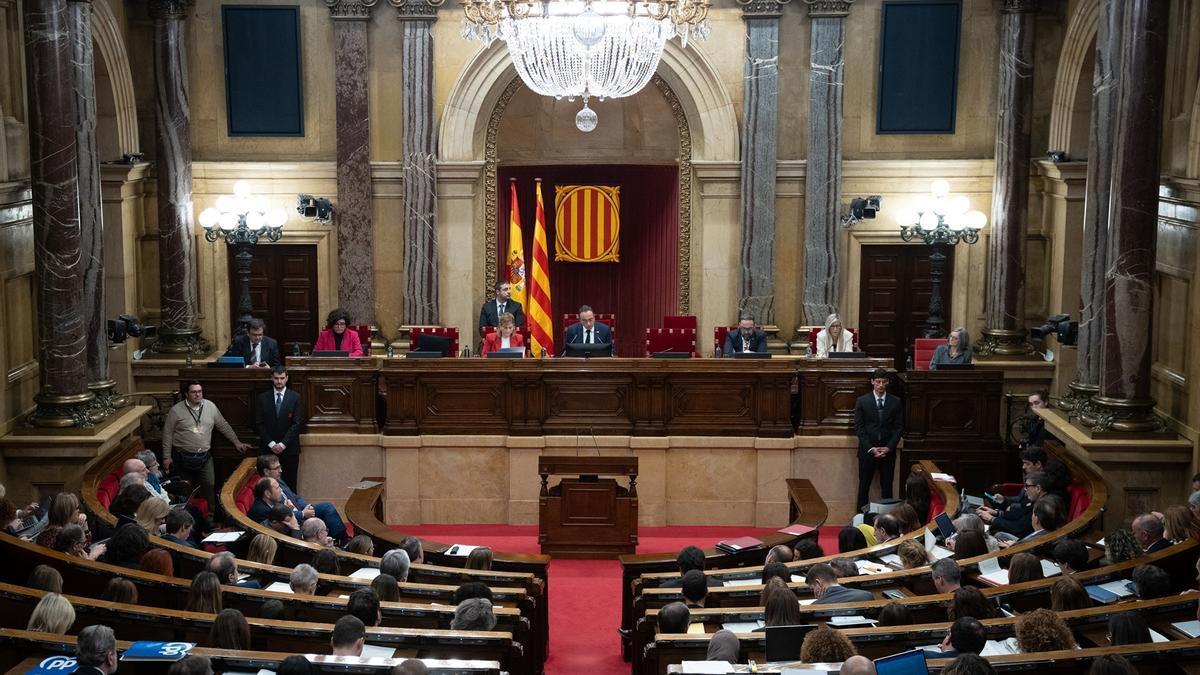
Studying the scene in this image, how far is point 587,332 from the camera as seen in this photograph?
14.6 meters

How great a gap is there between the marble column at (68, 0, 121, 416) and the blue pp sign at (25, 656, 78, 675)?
18.1ft

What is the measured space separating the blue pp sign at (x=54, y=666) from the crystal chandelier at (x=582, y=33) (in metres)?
6.05

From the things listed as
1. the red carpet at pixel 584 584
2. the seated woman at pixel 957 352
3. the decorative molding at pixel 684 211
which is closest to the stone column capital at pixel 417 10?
the decorative molding at pixel 684 211

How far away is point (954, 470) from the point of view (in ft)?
43.5

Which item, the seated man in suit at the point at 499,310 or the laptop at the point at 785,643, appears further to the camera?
the seated man in suit at the point at 499,310

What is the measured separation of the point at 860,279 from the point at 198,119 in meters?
7.69

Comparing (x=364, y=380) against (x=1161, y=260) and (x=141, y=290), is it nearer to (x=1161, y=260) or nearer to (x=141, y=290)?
(x=141, y=290)

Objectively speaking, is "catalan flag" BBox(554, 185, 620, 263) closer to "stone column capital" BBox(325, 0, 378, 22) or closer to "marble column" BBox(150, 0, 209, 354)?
"stone column capital" BBox(325, 0, 378, 22)

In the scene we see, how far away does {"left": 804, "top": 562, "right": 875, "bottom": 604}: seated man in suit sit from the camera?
26.9 feet

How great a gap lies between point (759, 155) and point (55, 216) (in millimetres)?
7669

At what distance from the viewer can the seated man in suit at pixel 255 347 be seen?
14.3 meters

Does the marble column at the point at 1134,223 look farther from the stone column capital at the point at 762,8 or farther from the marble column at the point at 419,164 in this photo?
the marble column at the point at 419,164

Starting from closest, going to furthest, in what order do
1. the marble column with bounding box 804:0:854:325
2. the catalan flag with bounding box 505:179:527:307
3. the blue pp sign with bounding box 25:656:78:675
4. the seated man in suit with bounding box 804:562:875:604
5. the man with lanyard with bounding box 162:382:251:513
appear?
the blue pp sign with bounding box 25:656:78:675, the seated man in suit with bounding box 804:562:875:604, the man with lanyard with bounding box 162:382:251:513, the marble column with bounding box 804:0:854:325, the catalan flag with bounding box 505:179:527:307

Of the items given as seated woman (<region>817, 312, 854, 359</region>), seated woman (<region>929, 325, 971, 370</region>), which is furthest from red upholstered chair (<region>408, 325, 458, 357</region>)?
seated woman (<region>929, 325, 971, 370</region>)
